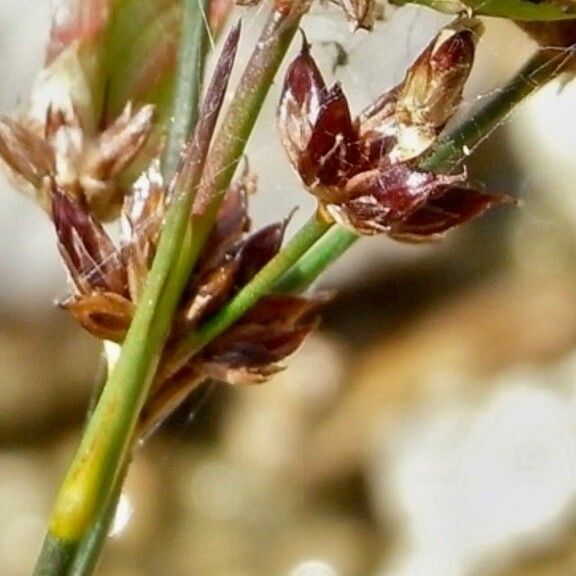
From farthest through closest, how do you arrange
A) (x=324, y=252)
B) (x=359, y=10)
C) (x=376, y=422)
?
(x=376, y=422) < (x=324, y=252) < (x=359, y=10)

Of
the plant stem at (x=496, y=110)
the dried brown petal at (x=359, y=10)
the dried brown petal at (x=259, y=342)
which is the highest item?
the dried brown petal at (x=359, y=10)

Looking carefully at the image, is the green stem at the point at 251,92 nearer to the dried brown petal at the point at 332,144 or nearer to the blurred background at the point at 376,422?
the dried brown petal at the point at 332,144

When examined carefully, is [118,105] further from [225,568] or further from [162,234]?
[225,568]

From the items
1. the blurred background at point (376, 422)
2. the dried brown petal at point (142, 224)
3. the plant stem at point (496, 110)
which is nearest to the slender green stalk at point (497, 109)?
the plant stem at point (496, 110)

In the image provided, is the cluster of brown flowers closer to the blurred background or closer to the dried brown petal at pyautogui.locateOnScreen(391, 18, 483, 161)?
the dried brown petal at pyautogui.locateOnScreen(391, 18, 483, 161)

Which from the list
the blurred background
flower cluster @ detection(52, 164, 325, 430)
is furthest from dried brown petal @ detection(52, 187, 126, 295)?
the blurred background

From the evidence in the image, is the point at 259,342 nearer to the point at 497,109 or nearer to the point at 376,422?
the point at 497,109

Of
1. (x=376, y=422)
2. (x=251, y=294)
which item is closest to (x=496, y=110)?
(x=251, y=294)
